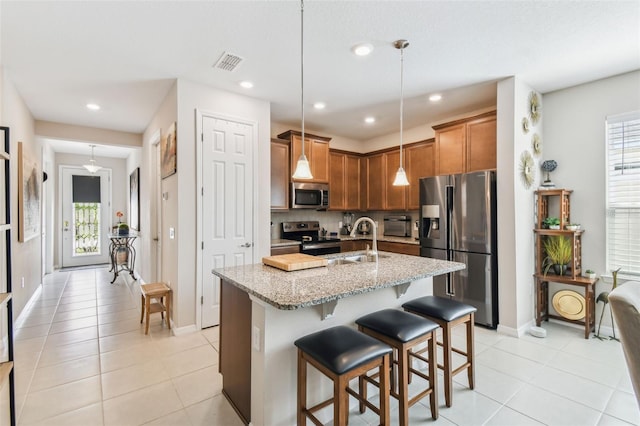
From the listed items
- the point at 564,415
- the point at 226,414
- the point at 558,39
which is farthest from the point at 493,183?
the point at 226,414

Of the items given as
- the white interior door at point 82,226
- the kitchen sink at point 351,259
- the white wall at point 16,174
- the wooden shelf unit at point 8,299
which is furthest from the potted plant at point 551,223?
the white interior door at point 82,226

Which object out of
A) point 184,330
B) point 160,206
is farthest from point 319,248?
point 160,206

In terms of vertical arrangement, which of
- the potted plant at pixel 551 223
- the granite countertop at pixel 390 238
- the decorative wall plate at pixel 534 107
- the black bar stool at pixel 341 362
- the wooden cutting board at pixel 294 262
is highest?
the decorative wall plate at pixel 534 107

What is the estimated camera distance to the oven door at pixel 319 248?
4445 mm

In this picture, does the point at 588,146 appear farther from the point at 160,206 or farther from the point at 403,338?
the point at 160,206

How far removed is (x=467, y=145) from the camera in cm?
386

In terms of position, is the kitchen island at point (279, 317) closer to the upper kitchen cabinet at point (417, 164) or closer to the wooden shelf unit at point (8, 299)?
the wooden shelf unit at point (8, 299)

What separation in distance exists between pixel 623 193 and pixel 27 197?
701 cm

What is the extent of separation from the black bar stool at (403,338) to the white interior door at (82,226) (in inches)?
311

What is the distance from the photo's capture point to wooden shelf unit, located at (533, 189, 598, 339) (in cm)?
322

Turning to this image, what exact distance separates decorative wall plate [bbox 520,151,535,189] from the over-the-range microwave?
2.69m

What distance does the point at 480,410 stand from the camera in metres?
2.04

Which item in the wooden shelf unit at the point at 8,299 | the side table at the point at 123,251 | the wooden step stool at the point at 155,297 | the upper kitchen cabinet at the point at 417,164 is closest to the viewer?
the wooden shelf unit at the point at 8,299

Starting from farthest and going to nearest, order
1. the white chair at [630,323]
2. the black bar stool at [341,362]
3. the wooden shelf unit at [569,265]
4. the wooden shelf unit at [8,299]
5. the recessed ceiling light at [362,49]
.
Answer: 1. the wooden shelf unit at [569,265]
2. the recessed ceiling light at [362,49]
3. the wooden shelf unit at [8,299]
4. the black bar stool at [341,362]
5. the white chair at [630,323]
